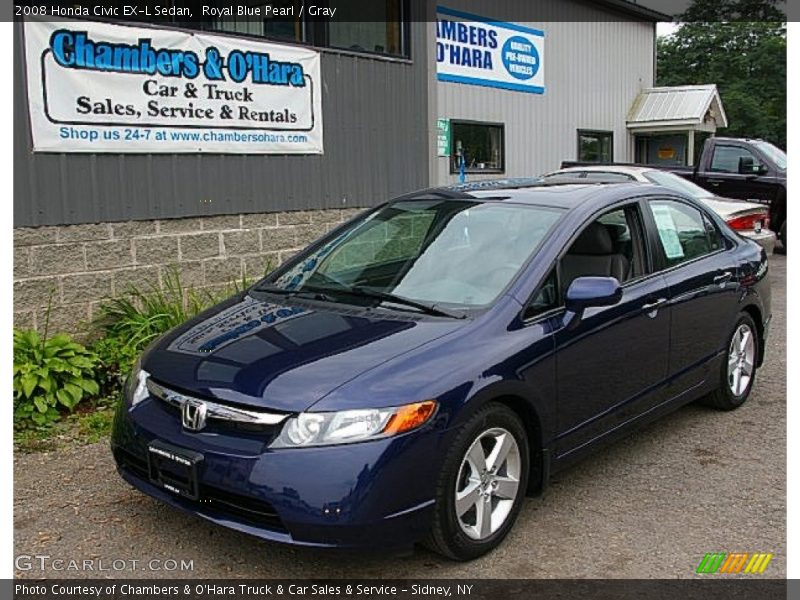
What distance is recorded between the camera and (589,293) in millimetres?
4035

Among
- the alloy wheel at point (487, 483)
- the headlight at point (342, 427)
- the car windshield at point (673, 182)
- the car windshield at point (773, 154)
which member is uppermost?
the car windshield at point (773, 154)

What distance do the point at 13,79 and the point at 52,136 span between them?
0.48 metres

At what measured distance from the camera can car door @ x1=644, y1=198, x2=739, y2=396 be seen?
16.3 feet

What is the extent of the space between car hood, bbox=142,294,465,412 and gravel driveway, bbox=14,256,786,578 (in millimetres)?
626

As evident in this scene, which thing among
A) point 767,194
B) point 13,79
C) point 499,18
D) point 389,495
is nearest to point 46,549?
point 389,495

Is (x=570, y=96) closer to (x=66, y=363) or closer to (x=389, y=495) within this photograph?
(x=66, y=363)

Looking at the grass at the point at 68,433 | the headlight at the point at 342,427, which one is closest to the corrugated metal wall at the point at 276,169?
the grass at the point at 68,433

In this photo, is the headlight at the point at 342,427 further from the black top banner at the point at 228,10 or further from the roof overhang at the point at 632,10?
the roof overhang at the point at 632,10

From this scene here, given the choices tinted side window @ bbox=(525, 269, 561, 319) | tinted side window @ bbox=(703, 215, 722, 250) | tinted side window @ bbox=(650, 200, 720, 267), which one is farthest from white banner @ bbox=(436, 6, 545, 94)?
tinted side window @ bbox=(525, 269, 561, 319)

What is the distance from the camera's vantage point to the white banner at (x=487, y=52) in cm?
1312

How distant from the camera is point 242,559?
3.68 m

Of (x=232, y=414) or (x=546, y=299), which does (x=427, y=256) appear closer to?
(x=546, y=299)

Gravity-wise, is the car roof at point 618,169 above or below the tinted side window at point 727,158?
below

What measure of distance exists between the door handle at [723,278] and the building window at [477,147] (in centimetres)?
821
